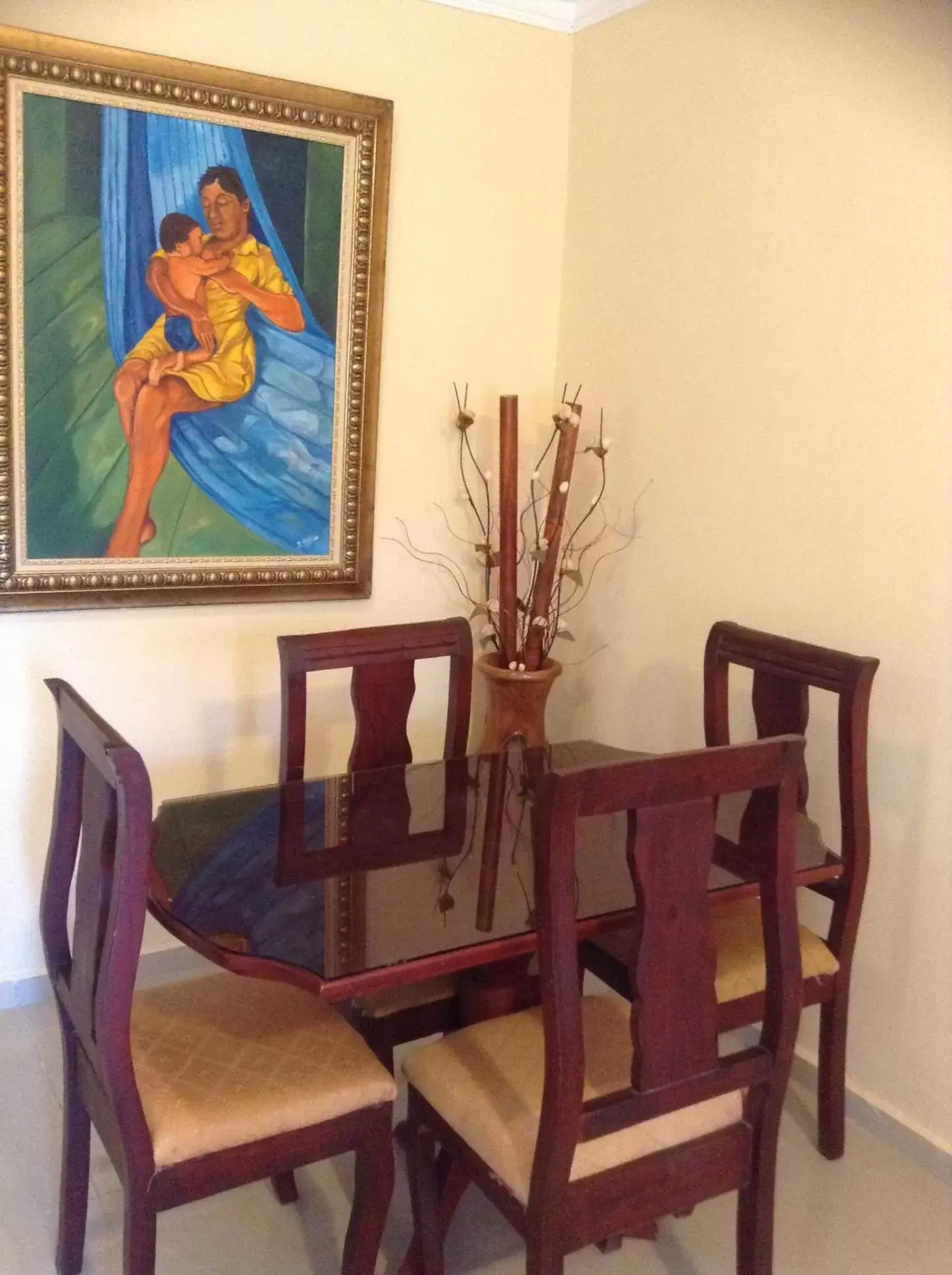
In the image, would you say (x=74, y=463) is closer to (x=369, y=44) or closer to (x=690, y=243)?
(x=369, y=44)

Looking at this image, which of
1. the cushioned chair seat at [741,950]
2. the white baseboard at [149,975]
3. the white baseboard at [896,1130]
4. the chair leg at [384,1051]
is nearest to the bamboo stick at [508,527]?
the cushioned chair seat at [741,950]

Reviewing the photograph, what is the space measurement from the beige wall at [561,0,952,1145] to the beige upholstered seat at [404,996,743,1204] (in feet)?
2.57

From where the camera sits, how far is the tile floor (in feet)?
6.20

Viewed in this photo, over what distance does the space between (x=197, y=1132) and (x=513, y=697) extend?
4.42 ft

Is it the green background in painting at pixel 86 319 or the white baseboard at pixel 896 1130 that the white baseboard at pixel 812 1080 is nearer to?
the white baseboard at pixel 896 1130

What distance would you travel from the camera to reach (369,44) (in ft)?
8.61

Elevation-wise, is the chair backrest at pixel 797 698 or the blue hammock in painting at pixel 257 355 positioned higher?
the blue hammock in painting at pixel 257 355

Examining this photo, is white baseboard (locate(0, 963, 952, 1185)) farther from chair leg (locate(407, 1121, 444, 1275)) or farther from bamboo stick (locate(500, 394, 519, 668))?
bamboo stick (locate(500, 394, 519, 668))

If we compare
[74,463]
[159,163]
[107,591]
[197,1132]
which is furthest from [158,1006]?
[159,163]

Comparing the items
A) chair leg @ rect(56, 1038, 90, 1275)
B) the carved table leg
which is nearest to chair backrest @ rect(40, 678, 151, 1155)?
chair leg @ rect(56, 1038, 90, 1275)

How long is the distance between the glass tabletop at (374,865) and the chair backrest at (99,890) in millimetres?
131

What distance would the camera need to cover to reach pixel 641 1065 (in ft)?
4.89

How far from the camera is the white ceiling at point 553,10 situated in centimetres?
274

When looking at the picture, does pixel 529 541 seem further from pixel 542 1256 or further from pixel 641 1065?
pixel 542 1256
